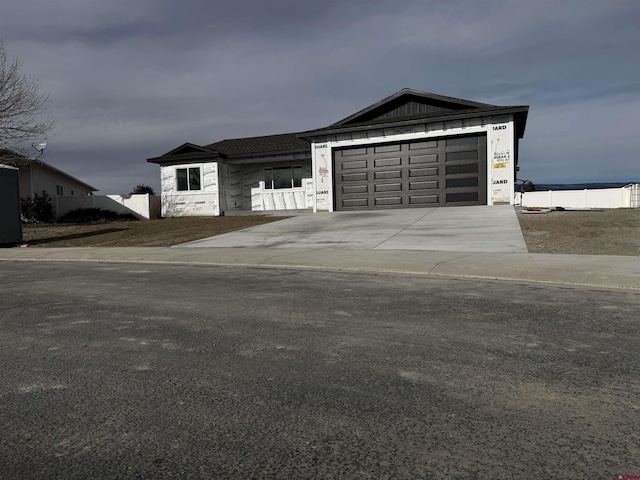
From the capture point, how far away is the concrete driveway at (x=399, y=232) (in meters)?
12.0

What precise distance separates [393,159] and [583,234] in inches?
444

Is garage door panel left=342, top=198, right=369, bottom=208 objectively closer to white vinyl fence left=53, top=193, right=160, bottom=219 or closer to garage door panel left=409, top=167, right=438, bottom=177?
garage door panel left=409, top=167, right=438, bottom=177

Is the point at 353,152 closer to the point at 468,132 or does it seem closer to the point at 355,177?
the point at 355,177

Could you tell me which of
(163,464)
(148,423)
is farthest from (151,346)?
(163,464)

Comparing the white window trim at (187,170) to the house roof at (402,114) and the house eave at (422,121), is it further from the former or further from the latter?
the house eave at (422,121)

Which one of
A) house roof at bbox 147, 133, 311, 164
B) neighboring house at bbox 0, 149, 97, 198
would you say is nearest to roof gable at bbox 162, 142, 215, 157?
house roof at bbox 147, 133, 311, 164

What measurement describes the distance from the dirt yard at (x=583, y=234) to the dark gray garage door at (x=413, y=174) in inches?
212

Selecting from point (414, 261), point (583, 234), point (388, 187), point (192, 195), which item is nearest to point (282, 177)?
point (192, 195)

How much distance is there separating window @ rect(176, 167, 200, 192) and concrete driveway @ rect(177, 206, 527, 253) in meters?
10.5

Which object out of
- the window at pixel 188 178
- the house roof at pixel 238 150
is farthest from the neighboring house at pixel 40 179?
the window at pixel 188 178

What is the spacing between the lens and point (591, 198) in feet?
90.3

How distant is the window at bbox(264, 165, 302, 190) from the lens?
1104 inches

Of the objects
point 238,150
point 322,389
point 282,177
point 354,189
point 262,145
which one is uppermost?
point 262,145

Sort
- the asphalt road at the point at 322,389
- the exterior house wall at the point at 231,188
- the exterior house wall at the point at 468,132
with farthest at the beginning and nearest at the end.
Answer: the exterior house wall at the point at 231,188, the exterior house wall at the point at 468,132, the asphalt road at the point at 322,389
